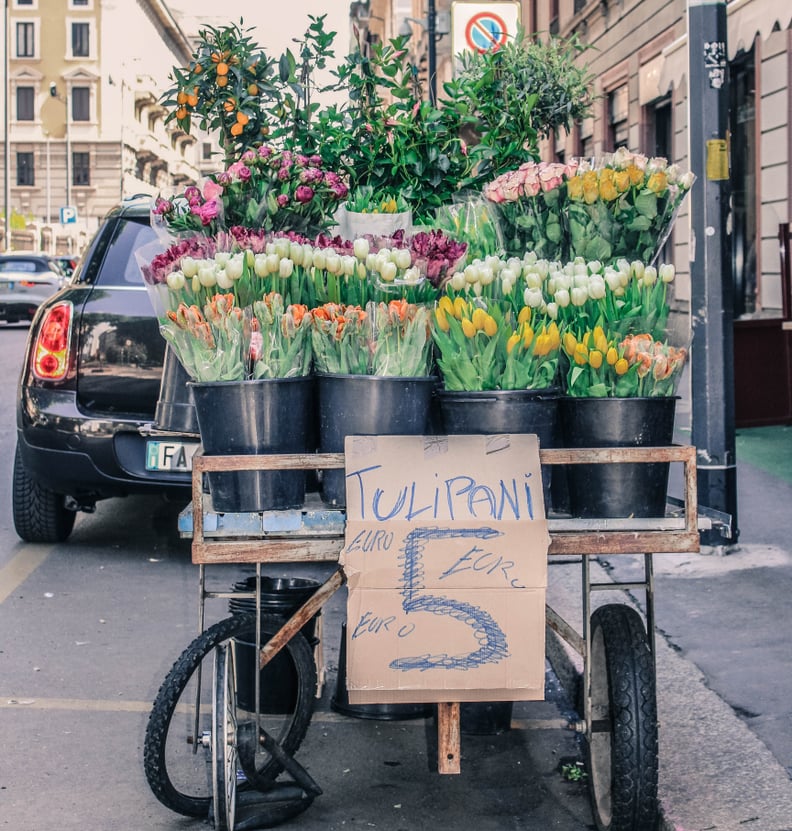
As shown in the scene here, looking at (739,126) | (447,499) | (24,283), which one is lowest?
(447,499)

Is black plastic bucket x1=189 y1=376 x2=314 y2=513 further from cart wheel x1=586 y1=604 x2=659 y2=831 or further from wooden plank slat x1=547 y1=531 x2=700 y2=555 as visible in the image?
cart wheel x1=586 y1=604 x2=659 y2=831

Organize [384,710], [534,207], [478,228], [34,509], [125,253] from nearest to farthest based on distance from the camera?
[534,207]
[478,228]
[384,710]
[125,253]
[34,509]

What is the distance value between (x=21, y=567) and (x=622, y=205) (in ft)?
13.3

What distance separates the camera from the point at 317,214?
4070 mm

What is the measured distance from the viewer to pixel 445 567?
3.27 meters

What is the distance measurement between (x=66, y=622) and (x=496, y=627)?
2.89 meters

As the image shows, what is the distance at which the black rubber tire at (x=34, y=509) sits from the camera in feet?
23.0

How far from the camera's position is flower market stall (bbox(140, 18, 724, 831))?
3297mm

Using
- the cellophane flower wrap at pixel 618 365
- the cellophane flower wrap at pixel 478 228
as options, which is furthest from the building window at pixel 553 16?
the cellophane flower wrap at pixel 618 365

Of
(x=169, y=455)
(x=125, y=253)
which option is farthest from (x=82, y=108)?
(x=169, y=455)

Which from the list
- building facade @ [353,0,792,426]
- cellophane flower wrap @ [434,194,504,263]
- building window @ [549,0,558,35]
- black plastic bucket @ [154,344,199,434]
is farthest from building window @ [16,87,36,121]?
cellophane flower wrap @ [434,194,504,263]

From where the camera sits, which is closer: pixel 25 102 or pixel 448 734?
pixel 448 734

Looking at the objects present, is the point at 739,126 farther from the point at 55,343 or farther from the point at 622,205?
the point at 622,205

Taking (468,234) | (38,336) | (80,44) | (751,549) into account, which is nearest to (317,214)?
(468,234)
